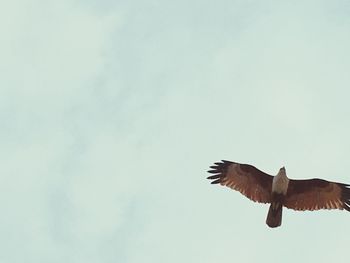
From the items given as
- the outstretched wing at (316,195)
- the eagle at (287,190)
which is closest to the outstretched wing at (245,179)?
the eagle at (287,190)

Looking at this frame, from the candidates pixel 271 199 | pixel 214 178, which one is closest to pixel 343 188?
pixel 271 199

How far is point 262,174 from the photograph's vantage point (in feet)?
70.1

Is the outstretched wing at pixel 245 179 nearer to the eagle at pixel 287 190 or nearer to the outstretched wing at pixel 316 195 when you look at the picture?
the eagle at pixel 287 190

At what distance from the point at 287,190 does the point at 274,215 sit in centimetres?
106

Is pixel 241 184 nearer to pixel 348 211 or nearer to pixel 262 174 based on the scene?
pixel 262 174

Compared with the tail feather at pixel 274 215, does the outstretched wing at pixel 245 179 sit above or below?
above

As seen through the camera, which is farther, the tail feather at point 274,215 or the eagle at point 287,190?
the eagle at point 287,190

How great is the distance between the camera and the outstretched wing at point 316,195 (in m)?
21.2

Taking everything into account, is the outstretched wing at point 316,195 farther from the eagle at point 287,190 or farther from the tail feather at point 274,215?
the tail feather at point 274,215

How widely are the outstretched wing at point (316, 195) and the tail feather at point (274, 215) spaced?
495 mm

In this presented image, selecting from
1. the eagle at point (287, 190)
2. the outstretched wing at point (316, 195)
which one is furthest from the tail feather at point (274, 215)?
the outstretched wing at point (316, 195)

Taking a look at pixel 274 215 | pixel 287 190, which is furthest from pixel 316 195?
pixel 274 215

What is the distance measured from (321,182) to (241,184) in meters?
2.41

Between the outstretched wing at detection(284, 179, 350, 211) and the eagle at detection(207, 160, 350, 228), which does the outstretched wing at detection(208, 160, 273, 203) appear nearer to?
the eagle at detection(207, 160, 350, 228)
